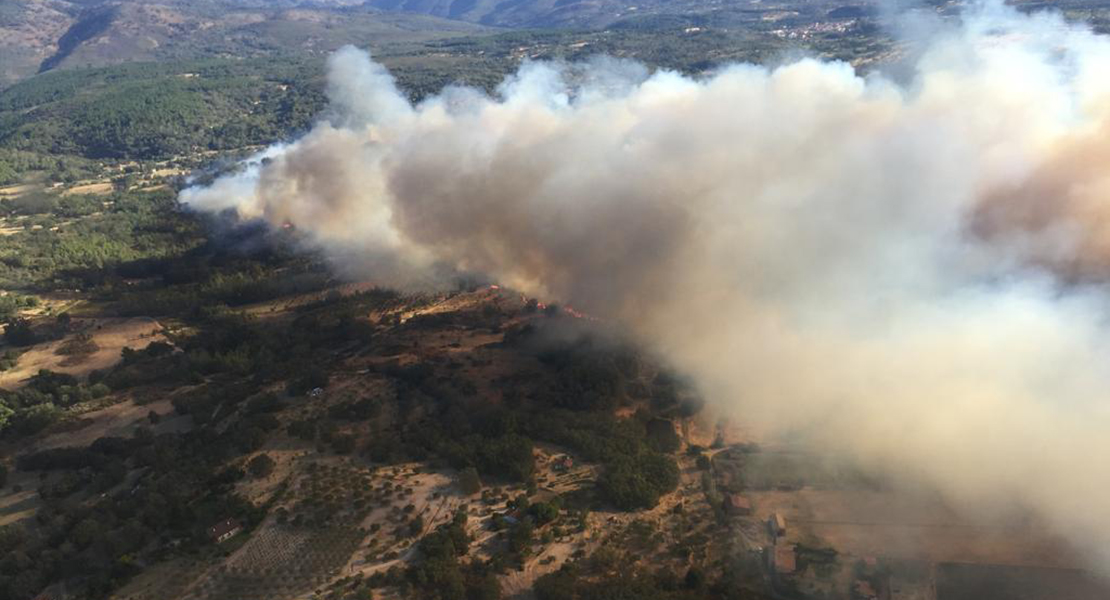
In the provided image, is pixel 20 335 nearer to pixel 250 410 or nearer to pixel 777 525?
pixel 250 410

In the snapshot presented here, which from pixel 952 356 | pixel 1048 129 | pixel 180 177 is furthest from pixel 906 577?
pixel 180 177

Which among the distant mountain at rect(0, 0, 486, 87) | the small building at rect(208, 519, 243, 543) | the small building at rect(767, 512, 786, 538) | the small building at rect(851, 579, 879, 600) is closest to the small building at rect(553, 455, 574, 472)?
the small building at rect(767, 512, 786, 538)

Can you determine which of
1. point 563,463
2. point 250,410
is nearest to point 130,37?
point 250,410

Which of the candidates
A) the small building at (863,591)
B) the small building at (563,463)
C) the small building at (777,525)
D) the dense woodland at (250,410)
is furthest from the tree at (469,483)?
the small building at (863,591)

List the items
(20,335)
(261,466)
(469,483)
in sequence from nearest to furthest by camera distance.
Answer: (469,483)
(261,466)
(20,335)

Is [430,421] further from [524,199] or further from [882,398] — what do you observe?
[882,398]

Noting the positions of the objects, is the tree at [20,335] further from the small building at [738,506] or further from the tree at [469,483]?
the small building at [738,506]
